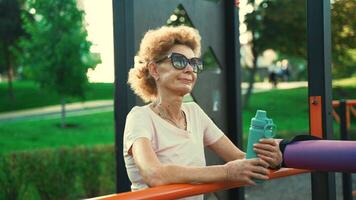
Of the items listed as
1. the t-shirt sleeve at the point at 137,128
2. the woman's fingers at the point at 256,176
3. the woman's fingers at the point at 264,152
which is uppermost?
the t-shirt sleeve at the point at 137,128

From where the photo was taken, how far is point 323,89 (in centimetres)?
205

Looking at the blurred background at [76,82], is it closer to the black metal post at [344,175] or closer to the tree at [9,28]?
the tree at [9,28]

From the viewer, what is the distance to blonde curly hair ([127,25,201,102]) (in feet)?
6.26

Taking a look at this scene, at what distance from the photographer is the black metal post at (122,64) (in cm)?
238

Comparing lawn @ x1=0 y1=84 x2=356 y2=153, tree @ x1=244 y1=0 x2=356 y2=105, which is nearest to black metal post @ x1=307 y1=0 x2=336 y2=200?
lawn @ x1=0 y1=84 x2=356 y2=153

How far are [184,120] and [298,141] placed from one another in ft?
1.96

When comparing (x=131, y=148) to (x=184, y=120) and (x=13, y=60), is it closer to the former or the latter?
(x=184, y=120)

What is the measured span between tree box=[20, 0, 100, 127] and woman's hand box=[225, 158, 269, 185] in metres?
5.42

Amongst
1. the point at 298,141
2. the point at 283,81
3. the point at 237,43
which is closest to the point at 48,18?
the point at 237,43

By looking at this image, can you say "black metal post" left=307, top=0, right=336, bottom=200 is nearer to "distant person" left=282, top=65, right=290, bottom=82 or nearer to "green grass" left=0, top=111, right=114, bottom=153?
"green grass" left=0, top=111, right=114, bottom=153

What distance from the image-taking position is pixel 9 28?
9.60 metres

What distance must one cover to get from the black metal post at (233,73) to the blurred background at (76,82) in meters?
0.09

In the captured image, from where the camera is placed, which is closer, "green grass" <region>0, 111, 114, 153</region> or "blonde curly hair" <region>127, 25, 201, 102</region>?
"blonde curly hair" <region>127, 25, 201, 102</region>

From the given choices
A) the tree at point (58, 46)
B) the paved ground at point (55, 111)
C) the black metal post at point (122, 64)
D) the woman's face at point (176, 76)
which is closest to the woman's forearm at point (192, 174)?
the woman's face at point (176, 76)
